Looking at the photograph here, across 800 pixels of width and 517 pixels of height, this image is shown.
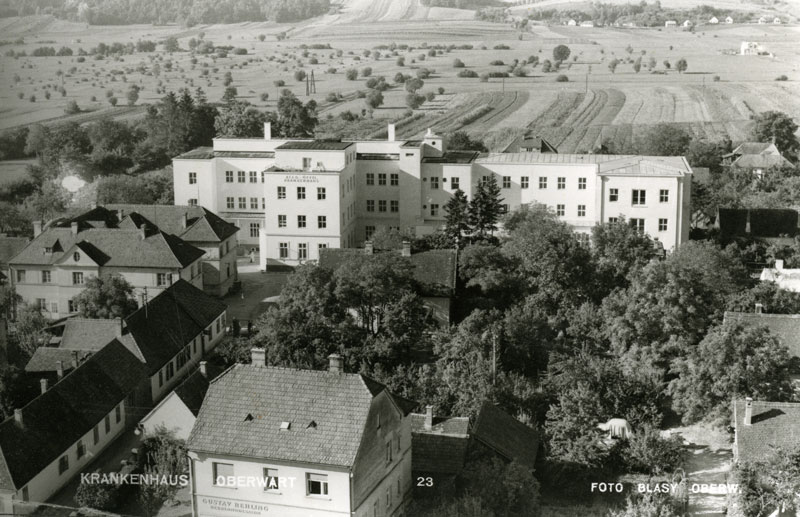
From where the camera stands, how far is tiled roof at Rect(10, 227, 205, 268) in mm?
41969

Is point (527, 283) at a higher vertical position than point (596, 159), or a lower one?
lower

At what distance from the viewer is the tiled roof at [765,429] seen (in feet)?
A: 93.8

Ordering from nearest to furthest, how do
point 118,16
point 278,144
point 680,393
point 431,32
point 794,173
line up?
point 680,393
point 278,144
point 794,173
point 118,16
point 431,32

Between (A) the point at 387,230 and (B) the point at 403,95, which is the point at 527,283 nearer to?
(A) the point at 387,230

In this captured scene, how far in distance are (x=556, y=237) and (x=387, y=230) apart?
10119 millimetres

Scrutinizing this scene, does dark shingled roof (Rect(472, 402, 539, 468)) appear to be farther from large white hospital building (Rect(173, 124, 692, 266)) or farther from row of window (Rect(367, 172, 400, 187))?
row of window (Rect(367, 172, 400, 187))

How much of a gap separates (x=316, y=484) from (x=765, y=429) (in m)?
12.8

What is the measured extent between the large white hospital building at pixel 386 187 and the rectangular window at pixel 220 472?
79.2 feet

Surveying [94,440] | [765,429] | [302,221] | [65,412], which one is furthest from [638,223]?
[65,412]

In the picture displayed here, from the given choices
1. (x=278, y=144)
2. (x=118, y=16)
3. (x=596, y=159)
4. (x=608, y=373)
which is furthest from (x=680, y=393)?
(x=118, y=16)

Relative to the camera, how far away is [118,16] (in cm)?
7781

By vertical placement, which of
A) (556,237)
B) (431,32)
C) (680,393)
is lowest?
(680,393)

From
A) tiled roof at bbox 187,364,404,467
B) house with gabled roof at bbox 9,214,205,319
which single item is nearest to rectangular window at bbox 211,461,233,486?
tiled roof at bbox 187,364,404,467

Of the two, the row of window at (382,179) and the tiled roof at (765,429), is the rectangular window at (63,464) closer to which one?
the tiled roof at (765,429)
